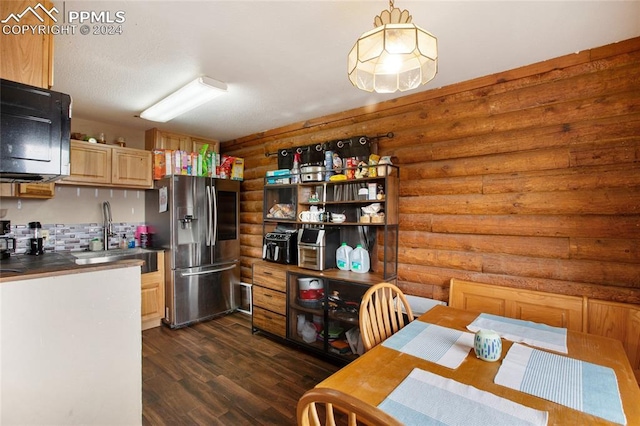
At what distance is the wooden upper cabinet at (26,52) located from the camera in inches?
58.5

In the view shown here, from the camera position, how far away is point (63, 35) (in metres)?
1.89

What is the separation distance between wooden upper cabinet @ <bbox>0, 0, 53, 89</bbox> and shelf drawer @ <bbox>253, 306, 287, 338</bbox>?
267 cm

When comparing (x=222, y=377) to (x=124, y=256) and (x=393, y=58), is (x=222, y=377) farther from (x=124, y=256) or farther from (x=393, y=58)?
(x=393, y=58)

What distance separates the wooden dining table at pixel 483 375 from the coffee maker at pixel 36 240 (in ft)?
11.8

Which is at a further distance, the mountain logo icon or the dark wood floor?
the dark wood floor

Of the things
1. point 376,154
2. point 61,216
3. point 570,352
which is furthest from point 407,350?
point 61,216

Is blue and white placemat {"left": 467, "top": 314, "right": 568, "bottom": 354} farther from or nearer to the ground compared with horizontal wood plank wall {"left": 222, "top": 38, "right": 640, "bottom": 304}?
nearer to the ground

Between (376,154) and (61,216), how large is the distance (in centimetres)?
367

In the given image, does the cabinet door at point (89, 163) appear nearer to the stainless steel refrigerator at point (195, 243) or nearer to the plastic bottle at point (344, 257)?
the stainless steel refrigerator at point (195, 243)

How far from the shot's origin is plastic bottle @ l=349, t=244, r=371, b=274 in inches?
118

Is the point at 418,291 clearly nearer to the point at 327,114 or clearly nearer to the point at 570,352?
the point at 570,352

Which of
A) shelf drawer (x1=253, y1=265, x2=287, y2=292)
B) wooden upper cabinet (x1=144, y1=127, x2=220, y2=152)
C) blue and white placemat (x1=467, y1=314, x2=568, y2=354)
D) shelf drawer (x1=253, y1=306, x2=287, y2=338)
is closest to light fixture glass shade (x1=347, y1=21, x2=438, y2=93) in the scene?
blue and white placemat (x1=467, y1=314, x2=568, y2=354)

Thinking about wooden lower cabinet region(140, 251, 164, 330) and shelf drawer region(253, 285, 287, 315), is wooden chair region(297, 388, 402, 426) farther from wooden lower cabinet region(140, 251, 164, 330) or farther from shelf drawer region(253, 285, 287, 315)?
wooden lower cabinet region(140, 251, 164, 330)

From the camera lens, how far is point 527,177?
227cm
